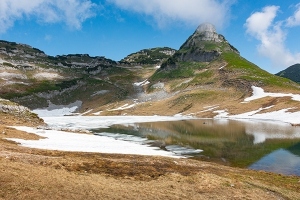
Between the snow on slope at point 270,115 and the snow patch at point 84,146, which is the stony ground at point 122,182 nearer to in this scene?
the snow patch at point 84,146

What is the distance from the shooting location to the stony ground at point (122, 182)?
1880 cm

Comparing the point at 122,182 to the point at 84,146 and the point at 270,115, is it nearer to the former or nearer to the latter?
the point at 84,146

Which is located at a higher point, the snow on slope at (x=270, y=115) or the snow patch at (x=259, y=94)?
the snow patch at (x=259, y=94)

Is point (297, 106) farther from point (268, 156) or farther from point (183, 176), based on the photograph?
point (183, 176)

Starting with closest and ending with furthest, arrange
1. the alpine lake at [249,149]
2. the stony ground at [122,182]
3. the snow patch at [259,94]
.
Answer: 1. the stony ground at [122,182]
2. the alpine lake at [249,149]
3. the snow patch at [259,94]

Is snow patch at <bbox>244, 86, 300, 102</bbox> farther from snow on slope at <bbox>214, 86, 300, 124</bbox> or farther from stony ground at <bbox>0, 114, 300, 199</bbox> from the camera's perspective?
stony ground at <bbox>0, 114, 300, 199</bbox>

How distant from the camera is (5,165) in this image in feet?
71.3

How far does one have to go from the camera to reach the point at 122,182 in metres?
22.8

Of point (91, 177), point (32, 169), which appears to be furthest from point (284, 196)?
point (32, 169)

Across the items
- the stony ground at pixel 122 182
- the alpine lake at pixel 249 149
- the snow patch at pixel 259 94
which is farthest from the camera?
the snow patch at pixel 259 94

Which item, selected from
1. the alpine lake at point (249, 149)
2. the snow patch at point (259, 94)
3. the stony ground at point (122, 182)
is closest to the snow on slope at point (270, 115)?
the snow patch at point (259, 94)

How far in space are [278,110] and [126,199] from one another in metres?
103

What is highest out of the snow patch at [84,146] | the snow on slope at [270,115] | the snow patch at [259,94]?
the snow patch at [259,94]

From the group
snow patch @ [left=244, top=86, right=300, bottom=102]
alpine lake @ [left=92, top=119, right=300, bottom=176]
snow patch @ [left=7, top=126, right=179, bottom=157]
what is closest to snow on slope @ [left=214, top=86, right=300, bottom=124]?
snow patch @ [left=244, top=86, right=300, bottom=102]
